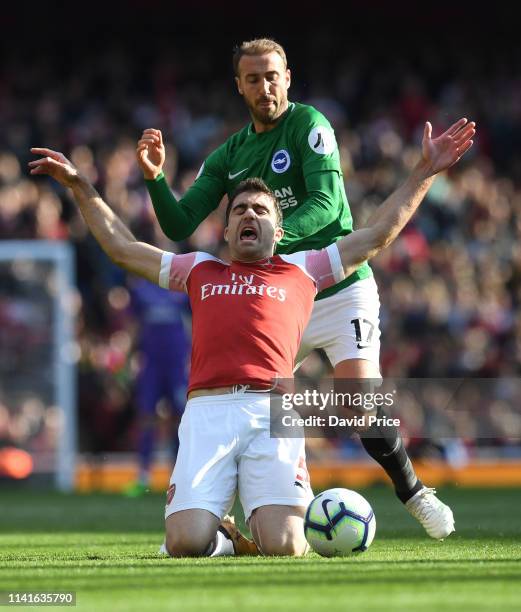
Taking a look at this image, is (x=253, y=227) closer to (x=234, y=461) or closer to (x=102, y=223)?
(x=102, y=223)

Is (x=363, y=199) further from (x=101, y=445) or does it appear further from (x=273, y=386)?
(x=273, y=386)

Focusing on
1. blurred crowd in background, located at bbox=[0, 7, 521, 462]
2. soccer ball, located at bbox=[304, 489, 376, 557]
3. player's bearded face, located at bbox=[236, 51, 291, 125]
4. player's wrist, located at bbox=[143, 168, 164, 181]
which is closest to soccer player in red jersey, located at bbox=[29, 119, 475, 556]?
soccer ball, located at bbox=[304, 489, 376, 557]

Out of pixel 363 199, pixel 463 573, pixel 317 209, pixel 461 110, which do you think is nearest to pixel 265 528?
pixel 463 573

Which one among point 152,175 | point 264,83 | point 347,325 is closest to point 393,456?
point 347,325

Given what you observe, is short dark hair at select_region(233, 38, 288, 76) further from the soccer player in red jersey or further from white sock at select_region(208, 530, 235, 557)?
white sock at select_region(208, 530, 235, 557)

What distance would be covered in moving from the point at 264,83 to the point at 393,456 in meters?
2.01

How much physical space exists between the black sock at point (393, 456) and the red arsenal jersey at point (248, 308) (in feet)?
2.57

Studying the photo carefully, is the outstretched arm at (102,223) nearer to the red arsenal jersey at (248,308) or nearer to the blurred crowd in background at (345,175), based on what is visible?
the red arsenal jersey at (248,308)

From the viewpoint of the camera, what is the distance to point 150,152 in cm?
673

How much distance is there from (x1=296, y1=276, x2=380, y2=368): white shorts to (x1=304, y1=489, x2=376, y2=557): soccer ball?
1.36 metres

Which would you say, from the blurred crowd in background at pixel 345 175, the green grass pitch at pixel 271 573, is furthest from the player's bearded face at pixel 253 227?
the blurred crowd in background at pixel 345 175

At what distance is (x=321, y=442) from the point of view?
14.5m

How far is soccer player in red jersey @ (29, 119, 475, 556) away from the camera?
6227 mm

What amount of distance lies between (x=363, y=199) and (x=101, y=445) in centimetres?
451
